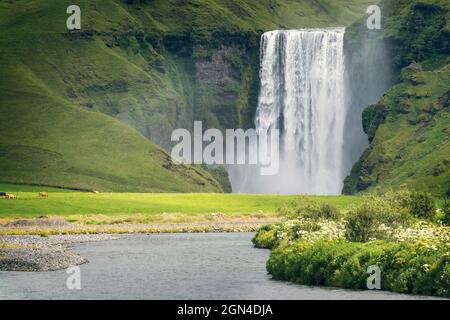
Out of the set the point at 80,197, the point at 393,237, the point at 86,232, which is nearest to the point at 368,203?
the point at 393,237

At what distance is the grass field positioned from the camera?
15077 cm

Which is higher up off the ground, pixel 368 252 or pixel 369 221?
pixel 369 221

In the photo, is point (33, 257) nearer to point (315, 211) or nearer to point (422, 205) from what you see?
point (315, 211)

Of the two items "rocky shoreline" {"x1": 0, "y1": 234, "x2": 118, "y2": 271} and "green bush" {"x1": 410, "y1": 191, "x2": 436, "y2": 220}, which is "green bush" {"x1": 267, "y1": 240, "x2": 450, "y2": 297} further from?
"green bush" {"x1": 410, "y1": 191, "x2": 436, "y2": 220}

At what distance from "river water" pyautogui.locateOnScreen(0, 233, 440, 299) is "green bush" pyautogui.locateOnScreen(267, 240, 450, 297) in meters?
1.21

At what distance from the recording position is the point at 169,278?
75688 mm

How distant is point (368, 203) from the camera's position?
7719 cm

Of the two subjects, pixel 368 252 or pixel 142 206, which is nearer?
pixel 368 252

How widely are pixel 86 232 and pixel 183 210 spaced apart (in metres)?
34.9

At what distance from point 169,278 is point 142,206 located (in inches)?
3470

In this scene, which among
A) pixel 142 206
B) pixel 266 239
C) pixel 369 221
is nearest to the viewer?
pixel 369 221

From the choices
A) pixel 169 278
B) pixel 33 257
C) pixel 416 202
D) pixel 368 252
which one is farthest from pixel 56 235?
pixel 368 252

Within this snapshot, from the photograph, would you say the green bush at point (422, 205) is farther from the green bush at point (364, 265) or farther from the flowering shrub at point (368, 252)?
the green bush at point (364, 265)

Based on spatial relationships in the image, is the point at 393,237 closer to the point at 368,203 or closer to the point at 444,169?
the point at 368,203
